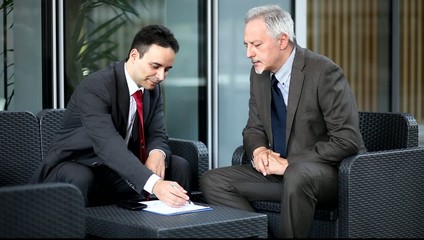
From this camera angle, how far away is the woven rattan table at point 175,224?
3494mm

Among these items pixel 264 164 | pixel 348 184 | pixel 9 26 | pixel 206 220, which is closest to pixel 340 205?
pixel 348 184

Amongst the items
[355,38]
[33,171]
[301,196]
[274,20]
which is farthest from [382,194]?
[355,38]

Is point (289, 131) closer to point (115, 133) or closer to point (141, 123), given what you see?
point (141, 123)

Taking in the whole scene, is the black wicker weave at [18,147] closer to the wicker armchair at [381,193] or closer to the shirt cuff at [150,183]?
the shirt cuff at [150,183]

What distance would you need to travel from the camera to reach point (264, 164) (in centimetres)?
450

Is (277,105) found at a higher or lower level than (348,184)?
higher

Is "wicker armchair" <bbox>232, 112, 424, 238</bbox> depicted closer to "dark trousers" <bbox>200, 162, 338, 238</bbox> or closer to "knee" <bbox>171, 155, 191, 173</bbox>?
"dark trousers" <bbox>200, 162, 338, 238</bbox>

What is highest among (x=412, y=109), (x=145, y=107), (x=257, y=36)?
(x=257, y=36)

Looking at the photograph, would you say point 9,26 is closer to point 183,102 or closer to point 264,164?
point 183,102

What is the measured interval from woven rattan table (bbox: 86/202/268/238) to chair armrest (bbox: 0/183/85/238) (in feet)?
0.97

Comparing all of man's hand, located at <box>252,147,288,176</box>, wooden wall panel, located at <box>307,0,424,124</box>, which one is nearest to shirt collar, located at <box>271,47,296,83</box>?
man's hand, located at <box>252,147,288,176</box>

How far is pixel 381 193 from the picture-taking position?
173 inches

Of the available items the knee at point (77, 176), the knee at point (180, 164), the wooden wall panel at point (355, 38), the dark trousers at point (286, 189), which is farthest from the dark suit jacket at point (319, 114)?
the wooden wall panel at point (355, 38)

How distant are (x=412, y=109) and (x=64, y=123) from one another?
5.28m
